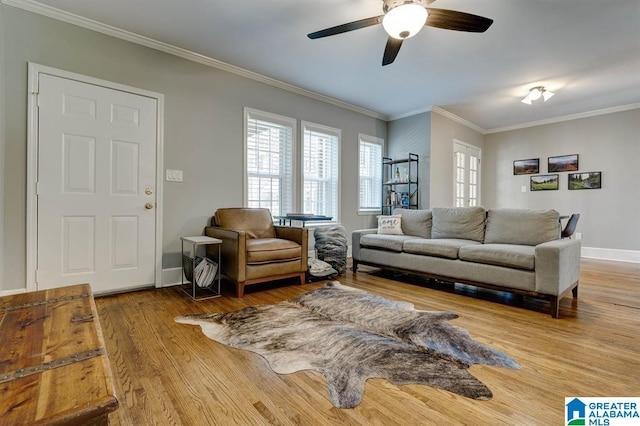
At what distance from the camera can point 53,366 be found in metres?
0.76

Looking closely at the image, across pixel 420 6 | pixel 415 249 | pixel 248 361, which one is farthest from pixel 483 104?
pixel 248 361

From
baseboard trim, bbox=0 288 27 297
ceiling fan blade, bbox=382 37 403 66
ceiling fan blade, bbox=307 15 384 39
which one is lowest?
baseboard trim, bbox=0 288 27 297

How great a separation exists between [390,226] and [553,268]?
1999 millimetres

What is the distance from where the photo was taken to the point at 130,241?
3072mm

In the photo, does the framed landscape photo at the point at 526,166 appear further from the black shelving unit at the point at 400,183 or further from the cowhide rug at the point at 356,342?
the cowhide rug at the point at 356,342

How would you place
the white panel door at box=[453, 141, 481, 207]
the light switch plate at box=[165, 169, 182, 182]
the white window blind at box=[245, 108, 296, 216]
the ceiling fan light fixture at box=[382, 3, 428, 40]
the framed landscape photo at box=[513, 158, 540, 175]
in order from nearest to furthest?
the ceiling fan light fixture at box=[382, 3, 428, 40] < the light switch plate at box=[165, 169, 182, 182] < the white window blind at box=[245, 108, 296, 216] < the white panel door at box=[453, 141, 481, 207] < the framed landscape photo at box=[513, 158, 540, 175]

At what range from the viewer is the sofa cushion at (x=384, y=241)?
11.9 ft

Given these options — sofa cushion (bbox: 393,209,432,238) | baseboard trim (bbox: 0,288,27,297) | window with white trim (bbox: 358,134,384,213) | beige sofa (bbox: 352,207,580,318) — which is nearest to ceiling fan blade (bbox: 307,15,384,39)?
beige sofa (bbox: 352,207,580,318)

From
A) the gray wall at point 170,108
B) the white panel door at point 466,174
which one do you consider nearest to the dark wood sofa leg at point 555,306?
the gray wall at point 170,108

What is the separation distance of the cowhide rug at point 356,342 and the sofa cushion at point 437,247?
0.81 m

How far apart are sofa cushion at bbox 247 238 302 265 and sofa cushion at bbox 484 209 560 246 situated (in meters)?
2.21

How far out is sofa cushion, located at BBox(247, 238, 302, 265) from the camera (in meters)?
3.02

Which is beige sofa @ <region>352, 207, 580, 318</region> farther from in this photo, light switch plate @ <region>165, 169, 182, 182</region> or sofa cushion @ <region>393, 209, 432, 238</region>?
light switch plate @ <region>165, 169, 182, 182</region>

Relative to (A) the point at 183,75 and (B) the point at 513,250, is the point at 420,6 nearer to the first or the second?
(B) the point at 513,250
